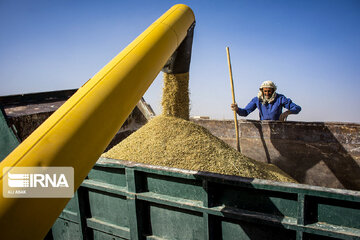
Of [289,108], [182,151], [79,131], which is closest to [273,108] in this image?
[289,108]

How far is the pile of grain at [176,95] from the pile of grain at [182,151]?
215mm

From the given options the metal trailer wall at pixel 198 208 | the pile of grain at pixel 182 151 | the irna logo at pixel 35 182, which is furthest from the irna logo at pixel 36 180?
the pile of grain at pixel 182 151

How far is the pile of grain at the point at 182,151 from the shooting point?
2244 millimetres

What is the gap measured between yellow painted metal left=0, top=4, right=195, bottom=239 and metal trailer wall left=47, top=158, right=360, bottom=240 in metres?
0.78

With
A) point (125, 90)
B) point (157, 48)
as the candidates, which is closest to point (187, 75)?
point (157, 48)

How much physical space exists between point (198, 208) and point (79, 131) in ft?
3.42

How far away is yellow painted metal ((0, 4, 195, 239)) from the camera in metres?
0.73

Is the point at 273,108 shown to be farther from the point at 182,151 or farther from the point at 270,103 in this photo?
the point at 182,151

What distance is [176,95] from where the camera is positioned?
3070 millimetres

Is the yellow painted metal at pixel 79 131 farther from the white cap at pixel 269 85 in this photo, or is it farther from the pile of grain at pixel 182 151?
the white cap at pixel 269 85

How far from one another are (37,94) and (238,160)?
3.28 meters

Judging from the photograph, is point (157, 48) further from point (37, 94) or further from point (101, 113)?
point (37, 94)

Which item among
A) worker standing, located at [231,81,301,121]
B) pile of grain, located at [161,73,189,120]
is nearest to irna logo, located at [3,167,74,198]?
pile of grain, located at [161,73,189,120]

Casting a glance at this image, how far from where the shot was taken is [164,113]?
10.5ft
